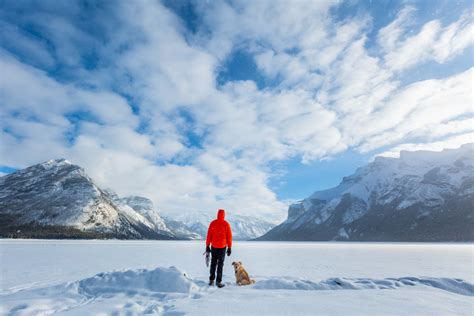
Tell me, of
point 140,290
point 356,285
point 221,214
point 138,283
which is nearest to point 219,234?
point 221,214

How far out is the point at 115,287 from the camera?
11.6 metres

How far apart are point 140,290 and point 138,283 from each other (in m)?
0.66

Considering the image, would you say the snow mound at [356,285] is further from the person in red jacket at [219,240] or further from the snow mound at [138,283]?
the snow mound at [138,283]

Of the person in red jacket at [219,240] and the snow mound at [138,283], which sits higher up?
the person in red jacket at [219,240]

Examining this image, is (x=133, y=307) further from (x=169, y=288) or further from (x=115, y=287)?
(x=115, y=287)

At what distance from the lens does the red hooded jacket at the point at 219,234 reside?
44.8 ft

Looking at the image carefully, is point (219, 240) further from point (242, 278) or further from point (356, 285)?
point (356, 285)

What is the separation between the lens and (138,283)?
465 inches

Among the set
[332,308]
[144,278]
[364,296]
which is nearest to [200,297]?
[144,278]

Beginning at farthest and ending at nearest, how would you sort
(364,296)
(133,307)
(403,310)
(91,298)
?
(91,298), (364,296), (133,307), (403,310)

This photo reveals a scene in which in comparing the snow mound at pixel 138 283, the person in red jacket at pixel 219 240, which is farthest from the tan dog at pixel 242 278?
the snow mound at pixel 138 283

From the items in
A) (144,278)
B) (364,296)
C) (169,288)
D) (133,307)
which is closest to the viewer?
(133,307)

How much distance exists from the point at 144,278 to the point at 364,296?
863cm

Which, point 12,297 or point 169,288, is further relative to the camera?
point 169,288
